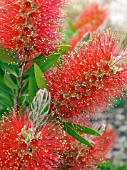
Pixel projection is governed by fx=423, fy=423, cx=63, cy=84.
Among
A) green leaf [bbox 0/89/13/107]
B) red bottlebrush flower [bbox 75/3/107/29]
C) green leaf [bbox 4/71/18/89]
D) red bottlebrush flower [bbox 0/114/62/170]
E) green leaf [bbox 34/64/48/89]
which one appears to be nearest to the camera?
red bottlebrush flower [bbox 0/114/62/170]

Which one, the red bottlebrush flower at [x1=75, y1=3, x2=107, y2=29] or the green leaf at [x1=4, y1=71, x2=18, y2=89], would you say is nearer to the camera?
the green leaf at [x1=4, y1=71, x2=18, y2=89]

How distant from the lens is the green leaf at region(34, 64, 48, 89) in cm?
144

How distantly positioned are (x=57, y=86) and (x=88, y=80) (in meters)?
0.11

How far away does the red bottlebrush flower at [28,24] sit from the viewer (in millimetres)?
1400

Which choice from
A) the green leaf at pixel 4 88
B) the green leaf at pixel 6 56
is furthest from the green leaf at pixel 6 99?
the green leaf at pixel 6 56

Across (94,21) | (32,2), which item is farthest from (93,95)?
(94,21)

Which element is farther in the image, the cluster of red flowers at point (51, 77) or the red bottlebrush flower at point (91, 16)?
the red bottlebrush flower at point (91, 16)

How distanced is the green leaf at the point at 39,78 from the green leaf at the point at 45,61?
2.3 inches

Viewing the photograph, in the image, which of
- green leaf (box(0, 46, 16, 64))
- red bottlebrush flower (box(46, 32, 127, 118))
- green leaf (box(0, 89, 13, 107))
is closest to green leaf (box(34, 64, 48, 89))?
red bottlebrush flower (box(46, 32, 127, 118))

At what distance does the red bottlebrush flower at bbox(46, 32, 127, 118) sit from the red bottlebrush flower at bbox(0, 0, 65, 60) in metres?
0.11

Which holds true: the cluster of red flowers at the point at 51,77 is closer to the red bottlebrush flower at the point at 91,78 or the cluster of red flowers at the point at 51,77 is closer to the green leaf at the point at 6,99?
the red bottlebrush flower at the point at 91,78

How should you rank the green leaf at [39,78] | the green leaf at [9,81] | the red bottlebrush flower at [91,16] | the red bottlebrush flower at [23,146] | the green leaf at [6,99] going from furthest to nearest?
the red bottlebrush flower at [91,16], the green leaf at [6,99], the green leaf at [9,81], the green leaf at [39,78], the red bottlebrush flower at [23,146]

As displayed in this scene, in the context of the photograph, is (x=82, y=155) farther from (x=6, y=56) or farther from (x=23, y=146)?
(x=6, y=56)

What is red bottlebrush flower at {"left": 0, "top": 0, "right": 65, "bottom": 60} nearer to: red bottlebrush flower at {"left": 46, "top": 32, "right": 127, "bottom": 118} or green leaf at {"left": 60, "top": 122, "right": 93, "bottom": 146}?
red bottlebrush flower at {"left": 46, "top": 32, "right": 127, "bottom": 118}
